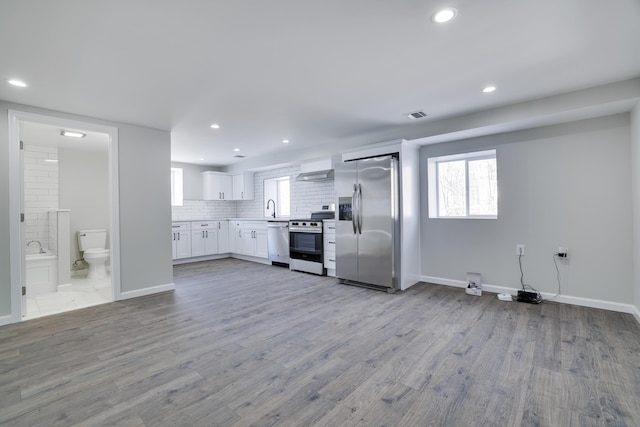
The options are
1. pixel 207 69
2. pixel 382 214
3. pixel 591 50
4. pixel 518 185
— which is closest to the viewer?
pixel 591 50

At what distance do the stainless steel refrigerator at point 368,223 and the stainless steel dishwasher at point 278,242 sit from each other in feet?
5.02

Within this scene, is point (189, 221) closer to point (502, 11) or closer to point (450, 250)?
point (450, 250)

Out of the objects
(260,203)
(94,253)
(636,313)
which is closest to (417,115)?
(636,313)

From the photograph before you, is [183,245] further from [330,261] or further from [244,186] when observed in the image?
[330,261]

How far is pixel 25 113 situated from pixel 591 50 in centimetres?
551

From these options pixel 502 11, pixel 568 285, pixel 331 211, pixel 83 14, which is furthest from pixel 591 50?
pixel 331 211

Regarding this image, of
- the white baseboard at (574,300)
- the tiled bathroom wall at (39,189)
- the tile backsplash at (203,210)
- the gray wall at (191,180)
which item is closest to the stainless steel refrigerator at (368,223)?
the white baseboard at (574,300)

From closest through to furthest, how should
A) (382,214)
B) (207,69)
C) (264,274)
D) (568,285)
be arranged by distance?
Result: (207,69) < (568,285) < (382,214) < (264,274)

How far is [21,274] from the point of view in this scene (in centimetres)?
321

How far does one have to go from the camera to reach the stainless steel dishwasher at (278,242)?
584 centimetres

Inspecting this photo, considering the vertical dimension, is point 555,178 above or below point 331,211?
above

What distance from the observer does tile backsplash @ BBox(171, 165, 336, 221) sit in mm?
5996

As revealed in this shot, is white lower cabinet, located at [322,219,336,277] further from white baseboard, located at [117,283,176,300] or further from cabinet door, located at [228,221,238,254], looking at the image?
cabinet door, located at [228,221,238,254]

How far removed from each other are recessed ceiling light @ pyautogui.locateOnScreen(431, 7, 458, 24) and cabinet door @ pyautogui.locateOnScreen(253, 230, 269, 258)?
16.9 feet
